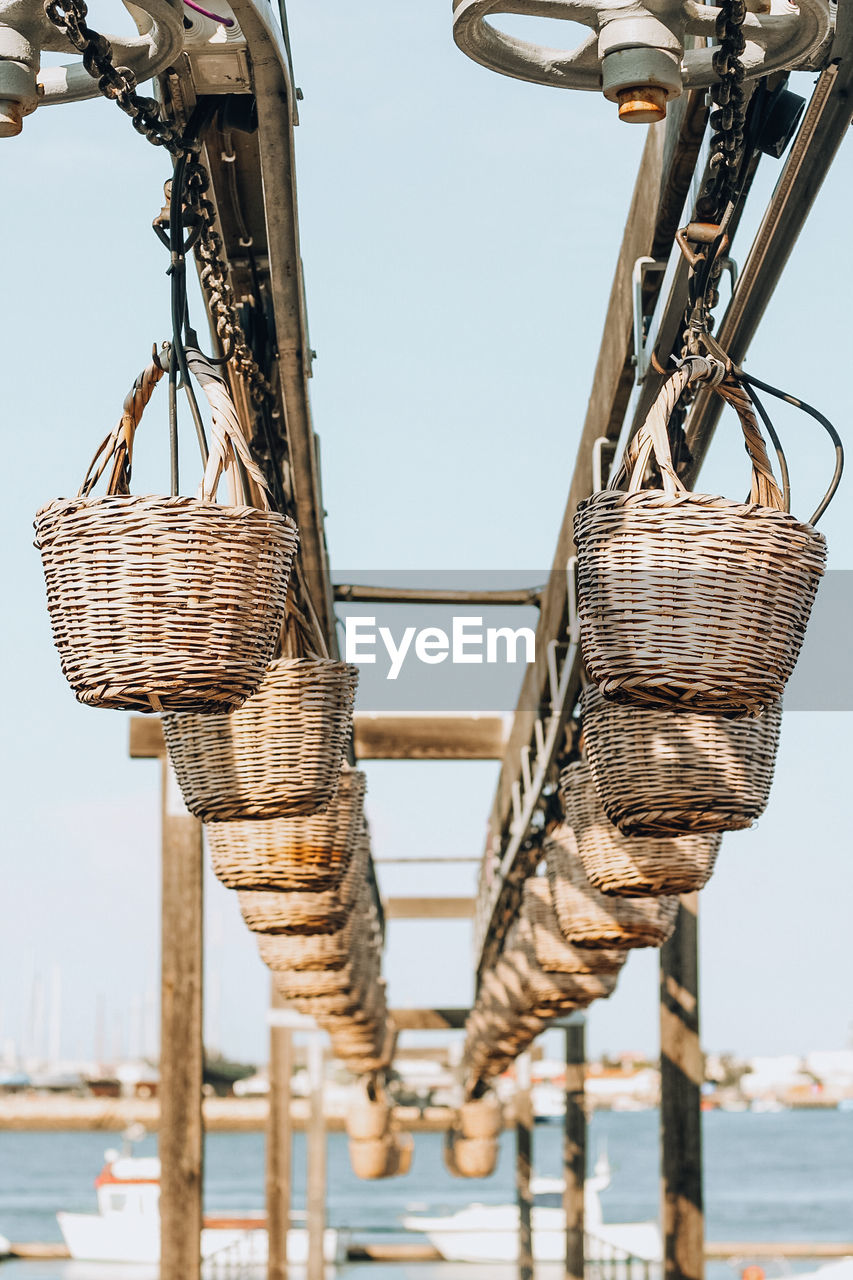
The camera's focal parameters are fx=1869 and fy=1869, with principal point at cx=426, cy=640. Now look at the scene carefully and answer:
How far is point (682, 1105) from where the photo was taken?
5727 millimetres

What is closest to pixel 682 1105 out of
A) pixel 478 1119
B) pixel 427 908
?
pixel 478 1119

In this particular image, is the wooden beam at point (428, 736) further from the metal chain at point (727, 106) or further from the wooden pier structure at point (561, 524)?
the metal chain at point (727, 106)

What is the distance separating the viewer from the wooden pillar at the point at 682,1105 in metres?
5.70

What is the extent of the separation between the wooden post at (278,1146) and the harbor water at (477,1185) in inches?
252

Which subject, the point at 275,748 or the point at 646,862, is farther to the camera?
the point at 646,862

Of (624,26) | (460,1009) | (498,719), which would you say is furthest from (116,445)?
(460,1009)

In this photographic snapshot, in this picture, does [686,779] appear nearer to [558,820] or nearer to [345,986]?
[558,820]

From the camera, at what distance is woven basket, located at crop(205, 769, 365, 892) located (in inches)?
115

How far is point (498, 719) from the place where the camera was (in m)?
6.77

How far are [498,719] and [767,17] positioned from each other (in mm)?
5202

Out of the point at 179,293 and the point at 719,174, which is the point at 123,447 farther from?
the point at 719,174

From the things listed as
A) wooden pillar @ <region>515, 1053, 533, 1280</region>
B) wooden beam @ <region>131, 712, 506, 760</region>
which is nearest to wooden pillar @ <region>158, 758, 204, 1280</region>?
wooden beam @ <region>131, 712, 506, 760</region>

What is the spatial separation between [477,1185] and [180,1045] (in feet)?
171

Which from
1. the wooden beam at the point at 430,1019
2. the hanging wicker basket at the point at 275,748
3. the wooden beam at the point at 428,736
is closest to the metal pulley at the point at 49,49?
the hanging wicker basket at the point at 275,748
